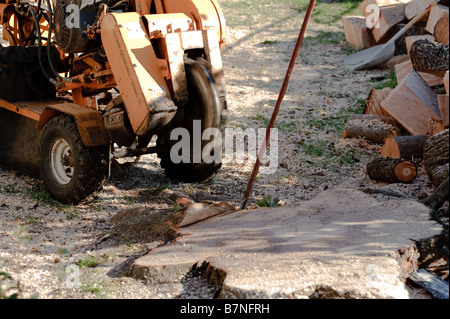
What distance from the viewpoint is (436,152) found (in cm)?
485

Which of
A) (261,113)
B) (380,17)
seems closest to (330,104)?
(261,113)

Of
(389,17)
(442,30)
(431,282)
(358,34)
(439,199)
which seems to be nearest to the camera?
(431,282)

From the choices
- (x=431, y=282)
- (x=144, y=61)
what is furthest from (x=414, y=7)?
(x=431, y=282)

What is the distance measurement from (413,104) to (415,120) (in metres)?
0.17

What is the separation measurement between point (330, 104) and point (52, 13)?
3.94 meters

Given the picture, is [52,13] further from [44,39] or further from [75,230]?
[75,230]

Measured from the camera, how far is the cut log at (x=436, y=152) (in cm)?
478

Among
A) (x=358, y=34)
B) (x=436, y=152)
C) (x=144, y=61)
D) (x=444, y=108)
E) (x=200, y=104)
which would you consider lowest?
(x=436, y=152)

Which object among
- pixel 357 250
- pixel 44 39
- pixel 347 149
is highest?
pixel 44 39

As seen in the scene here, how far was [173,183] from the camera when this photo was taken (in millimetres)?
5723

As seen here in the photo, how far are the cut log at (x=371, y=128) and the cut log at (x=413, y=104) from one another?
0.15 metres

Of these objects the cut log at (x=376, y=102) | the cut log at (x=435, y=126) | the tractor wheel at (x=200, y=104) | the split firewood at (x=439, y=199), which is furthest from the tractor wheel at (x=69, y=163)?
the cut log at (x=376, y=102)

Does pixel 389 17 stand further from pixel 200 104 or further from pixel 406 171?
pixel 200 104

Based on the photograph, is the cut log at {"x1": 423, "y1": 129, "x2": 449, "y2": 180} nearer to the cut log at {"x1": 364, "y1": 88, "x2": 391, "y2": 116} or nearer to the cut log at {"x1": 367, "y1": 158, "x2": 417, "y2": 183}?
the cut log at {"x1": 367, "y1": 158, "x2": 417, "y2": 183}
